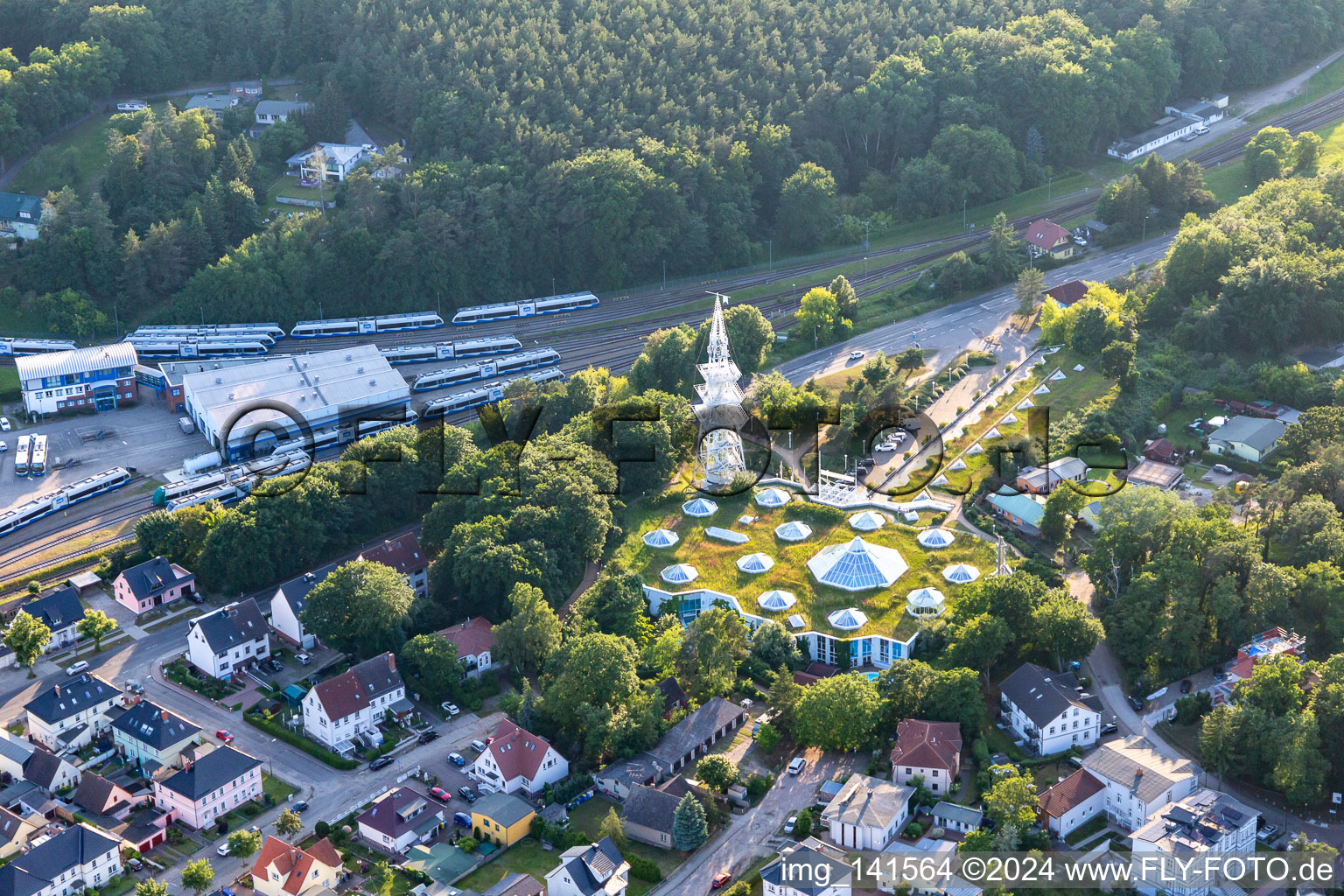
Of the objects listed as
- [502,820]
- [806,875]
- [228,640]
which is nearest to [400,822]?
[502,820]

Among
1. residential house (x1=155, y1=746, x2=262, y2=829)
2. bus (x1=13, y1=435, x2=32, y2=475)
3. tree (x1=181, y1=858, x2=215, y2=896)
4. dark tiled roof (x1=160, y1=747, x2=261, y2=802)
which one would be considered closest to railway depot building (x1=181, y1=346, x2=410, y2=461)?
bus (x1=13, y1=435, x2=32, y2=475)

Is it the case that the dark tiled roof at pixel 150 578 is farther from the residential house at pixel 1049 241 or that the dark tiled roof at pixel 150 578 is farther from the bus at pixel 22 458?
the residential house at pixel 1049 241

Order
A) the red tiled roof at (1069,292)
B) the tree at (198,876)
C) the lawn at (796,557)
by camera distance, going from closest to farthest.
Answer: the tree at (198,876)
the lawn at (796,557)
the red tiled roof at (1069,292)

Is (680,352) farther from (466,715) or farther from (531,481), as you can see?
(466,715)

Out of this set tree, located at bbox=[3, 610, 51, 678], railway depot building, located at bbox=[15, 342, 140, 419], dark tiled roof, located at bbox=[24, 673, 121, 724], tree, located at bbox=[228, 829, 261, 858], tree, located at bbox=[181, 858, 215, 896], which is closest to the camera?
tree, located at bbox=[181, 858, 215, 896]

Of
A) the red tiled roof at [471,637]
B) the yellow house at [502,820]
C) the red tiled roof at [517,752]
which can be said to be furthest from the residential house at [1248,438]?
the yellow house at [502,820]

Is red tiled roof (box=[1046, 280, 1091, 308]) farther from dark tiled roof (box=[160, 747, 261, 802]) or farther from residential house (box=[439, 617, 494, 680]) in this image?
dark tiled roof (box=[160, 747, 261, 802])

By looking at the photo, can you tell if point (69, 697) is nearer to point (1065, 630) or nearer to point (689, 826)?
point (689, 826)
